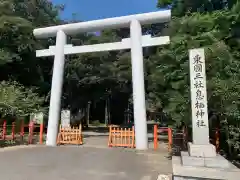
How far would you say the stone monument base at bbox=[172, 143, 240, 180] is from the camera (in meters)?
5.12

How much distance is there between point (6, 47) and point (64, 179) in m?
14.9

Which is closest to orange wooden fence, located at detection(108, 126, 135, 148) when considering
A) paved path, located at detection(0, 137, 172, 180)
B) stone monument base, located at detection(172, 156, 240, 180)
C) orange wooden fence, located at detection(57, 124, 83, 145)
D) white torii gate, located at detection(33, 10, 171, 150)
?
white torii gate, located at detection(33, 10, 171, 150)

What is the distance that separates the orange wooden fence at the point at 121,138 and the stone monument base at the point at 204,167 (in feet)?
17.1

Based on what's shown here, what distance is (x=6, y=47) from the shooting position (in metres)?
18.7

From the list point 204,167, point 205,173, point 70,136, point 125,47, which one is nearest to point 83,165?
point 204,167

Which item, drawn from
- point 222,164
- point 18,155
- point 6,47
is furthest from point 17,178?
point 6,47

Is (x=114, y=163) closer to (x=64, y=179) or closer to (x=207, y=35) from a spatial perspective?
(x=64, y=179)

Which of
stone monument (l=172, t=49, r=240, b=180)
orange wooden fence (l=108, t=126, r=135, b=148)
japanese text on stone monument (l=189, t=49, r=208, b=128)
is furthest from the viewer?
orange wooden fence (l=108, t=126, r=135, b=148)

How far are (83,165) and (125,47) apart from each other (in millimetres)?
5989

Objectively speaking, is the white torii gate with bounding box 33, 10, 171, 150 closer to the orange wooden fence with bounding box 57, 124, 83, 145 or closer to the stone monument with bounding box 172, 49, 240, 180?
the orange wooden fence with bounding box 57, 124, 83, 145

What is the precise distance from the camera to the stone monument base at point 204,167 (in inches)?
202

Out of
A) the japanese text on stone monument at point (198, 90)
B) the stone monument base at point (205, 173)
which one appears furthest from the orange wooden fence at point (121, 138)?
the stone monument base at point (205, 173)

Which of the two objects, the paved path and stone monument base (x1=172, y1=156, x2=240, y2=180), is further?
the paved path

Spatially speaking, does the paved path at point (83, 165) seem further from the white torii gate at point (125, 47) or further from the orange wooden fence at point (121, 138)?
the white torii gate at point (125, 47)
